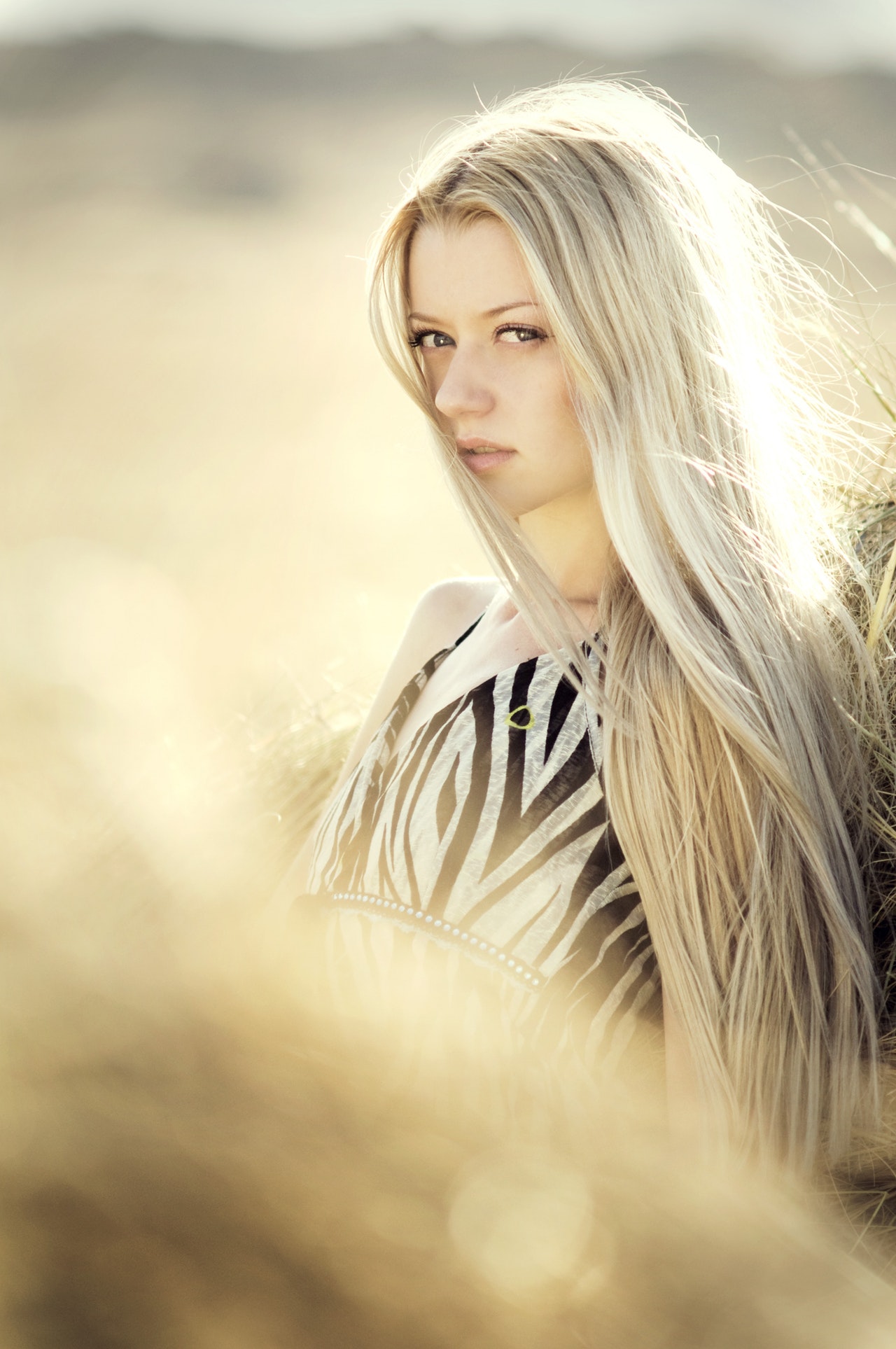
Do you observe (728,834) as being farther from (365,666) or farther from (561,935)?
(365,666)

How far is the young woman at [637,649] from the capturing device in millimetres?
1067

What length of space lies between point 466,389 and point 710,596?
1.34 feet

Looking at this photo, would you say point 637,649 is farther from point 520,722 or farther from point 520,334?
point 520,334

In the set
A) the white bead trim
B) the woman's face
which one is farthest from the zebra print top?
the woman's face

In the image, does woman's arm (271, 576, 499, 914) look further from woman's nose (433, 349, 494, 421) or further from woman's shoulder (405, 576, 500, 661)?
woman's nose (433, 349, 494, 421)

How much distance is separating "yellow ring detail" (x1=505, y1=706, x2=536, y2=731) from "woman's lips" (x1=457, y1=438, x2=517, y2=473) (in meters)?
0.33

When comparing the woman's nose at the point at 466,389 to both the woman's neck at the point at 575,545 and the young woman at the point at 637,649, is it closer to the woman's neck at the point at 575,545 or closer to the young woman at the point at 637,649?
the young woman at the point at 637,649

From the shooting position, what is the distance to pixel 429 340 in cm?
142

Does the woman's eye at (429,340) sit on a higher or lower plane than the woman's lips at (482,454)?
higher

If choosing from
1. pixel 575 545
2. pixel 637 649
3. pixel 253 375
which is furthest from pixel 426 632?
pixel 253 375

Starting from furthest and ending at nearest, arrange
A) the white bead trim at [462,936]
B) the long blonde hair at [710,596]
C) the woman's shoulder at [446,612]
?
the woman's shoulder at [446,612]
the white bead trim at [462,936]
the long blonde hair at [710,596]

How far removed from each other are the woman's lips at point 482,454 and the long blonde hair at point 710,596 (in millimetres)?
132

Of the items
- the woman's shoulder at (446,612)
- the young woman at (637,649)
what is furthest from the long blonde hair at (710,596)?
the woman's shoulder at (446,612)

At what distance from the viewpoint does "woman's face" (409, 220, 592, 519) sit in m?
1.23
